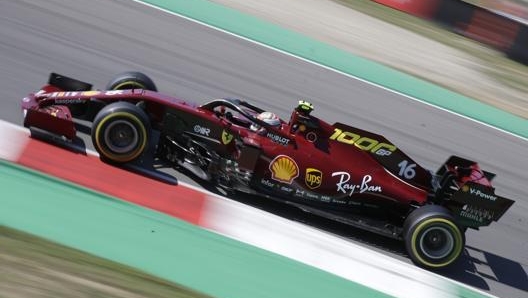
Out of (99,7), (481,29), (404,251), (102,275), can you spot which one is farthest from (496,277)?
(481,29)

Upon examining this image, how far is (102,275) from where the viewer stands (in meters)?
5.93

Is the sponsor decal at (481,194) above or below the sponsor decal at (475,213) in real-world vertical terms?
above

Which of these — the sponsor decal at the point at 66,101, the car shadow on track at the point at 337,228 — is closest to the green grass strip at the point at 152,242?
the car shadow on track at the point at 337,228

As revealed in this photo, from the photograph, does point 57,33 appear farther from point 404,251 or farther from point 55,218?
point 404,251

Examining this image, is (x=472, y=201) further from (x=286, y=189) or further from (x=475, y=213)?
(x=286, y=189)

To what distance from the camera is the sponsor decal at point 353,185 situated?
8.26 m

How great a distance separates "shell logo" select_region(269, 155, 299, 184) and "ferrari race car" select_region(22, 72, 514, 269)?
0.01 m

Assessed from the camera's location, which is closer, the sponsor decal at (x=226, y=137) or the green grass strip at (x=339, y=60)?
the sponsor decal at (x=226, y=137)

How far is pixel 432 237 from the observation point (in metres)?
8.20

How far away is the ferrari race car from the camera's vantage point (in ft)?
26.5

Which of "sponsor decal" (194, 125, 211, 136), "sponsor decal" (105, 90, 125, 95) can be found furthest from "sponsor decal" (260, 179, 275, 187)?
"sponsor decal" (105, 90, 125, 95)

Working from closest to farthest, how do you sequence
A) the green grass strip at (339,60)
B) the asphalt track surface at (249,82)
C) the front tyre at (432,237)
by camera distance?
the front tyre at (432,237), the asphalt track surface at (249,82), the green grass strip at (339,60)

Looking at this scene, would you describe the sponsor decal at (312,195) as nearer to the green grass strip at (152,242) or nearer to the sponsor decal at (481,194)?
the green grass strip at (152,242)

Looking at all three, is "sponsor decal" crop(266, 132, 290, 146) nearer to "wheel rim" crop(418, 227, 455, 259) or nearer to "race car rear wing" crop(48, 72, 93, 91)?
"wheel rim" crop(418, 227, 455, 259)
